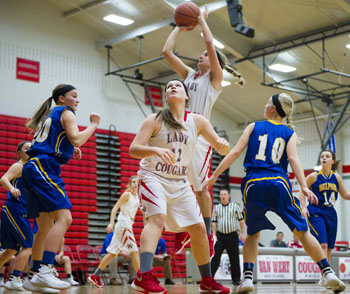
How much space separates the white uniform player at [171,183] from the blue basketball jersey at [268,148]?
998mm

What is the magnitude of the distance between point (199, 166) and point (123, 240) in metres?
5.32

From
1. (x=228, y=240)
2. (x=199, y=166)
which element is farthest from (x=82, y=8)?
(x=199, y=166)

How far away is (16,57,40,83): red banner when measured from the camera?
51.3 ft

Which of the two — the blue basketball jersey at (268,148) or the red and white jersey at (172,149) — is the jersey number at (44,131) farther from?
the blue basketball jersey at (268,148)

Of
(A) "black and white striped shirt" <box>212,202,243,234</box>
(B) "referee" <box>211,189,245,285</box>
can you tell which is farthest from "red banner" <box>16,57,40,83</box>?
(B) "referee" <box>211,189,245,285</box>

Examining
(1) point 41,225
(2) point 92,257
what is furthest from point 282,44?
(1) point 41,225

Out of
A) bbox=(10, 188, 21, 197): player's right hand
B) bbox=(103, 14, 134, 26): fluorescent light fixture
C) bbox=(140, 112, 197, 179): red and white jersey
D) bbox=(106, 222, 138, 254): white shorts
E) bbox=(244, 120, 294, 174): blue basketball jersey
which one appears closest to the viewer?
bbox=(140, 112, 197, 179): red and white jersey

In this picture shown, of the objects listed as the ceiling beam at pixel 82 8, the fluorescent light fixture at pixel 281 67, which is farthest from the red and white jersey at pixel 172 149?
the fluorescent light fixture at pixel 281 67

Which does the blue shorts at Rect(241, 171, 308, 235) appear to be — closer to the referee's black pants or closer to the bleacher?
the referee's black pants

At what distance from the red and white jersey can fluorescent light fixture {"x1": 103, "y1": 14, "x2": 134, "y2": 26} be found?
12.0 metres

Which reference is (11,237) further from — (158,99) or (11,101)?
(158,99)

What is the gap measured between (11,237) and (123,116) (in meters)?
11.1

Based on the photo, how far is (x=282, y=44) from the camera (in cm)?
1627

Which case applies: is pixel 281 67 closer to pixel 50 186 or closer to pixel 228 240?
pixel 228 240
